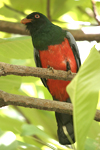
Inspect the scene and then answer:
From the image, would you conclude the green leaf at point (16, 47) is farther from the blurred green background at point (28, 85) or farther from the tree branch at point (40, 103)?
the tree branch at point (40, 103)

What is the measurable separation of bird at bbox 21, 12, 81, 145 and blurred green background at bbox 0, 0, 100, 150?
0.20m

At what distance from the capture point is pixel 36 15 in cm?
453

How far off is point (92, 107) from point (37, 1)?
10.9 feet

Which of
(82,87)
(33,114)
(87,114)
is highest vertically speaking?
(82,87)

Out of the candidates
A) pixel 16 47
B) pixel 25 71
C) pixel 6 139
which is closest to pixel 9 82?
pixel 16 47

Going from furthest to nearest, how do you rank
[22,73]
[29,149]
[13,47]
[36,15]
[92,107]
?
[36,15]
[13,47]
[22,73]
[29,149]
[92,107]

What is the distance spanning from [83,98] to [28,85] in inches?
131

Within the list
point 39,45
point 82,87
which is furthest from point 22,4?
point 82,87

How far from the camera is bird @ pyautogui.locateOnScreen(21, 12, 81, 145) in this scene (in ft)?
13.9

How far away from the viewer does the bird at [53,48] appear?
13.9 feet

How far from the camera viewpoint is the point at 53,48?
4.27 metres

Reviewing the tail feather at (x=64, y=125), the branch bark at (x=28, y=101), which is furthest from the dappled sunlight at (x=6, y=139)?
the tail feather at (x=64, y=125)

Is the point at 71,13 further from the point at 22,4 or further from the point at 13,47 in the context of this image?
the point at 13,47

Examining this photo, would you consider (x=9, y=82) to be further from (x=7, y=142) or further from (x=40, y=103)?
(x=7, y=142)
